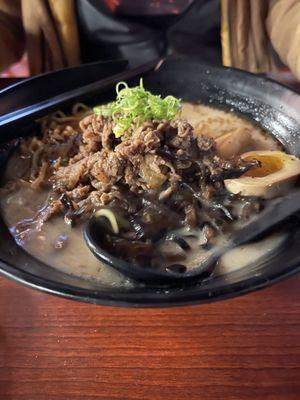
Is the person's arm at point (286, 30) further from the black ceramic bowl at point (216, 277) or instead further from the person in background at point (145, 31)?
the black ceramic bowl at point (216, 277)

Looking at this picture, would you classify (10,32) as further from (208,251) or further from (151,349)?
(151,349)

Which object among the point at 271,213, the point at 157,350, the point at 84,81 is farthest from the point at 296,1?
the point at 157,350

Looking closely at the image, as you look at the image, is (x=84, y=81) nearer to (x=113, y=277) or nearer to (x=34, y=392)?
(x=113, y=277)

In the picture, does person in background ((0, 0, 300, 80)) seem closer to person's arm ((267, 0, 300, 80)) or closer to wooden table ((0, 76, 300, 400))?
person's arm ((267, 0, 300, 80))

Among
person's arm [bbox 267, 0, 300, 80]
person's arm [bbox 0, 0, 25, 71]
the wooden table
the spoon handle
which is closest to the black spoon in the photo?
the spoon handle

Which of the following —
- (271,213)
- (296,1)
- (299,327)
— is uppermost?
(296,1)

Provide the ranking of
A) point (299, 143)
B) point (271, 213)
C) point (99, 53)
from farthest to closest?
point (99, 53), point (299, 143), point (271, 213)

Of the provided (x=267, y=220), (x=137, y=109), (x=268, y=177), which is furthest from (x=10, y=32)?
(x=267, y=220)
